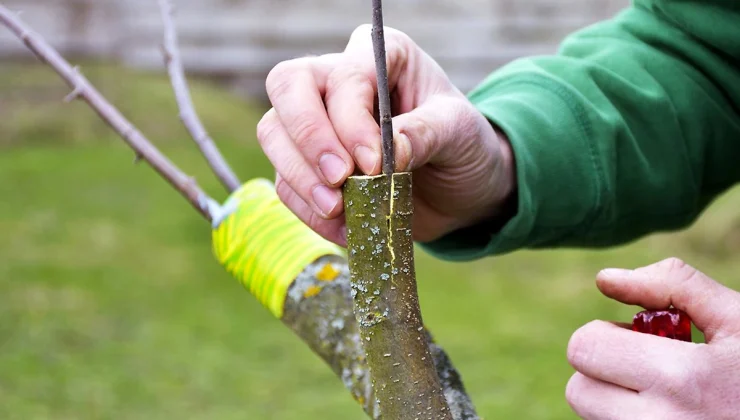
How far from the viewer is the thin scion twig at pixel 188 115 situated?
2.24ft

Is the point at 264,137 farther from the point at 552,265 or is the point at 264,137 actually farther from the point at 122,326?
the point at 552,265

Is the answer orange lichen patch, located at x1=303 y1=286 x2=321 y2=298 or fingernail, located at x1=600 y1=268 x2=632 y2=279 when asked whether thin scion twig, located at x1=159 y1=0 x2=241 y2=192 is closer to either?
orange lichen patch, located at x1=303 y1=286 x2=321 y2=298

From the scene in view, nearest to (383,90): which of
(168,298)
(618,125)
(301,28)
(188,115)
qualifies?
(188,115)

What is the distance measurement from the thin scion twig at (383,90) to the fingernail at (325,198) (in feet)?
0.18

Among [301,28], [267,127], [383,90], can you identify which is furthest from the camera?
[301,28]

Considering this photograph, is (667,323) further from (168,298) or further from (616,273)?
(168,298)

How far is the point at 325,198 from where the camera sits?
1.77ft

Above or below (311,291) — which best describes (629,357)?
below

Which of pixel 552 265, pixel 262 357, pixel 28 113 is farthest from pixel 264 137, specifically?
pixel 28 113

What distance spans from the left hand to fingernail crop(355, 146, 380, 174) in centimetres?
15

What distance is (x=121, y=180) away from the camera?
2.38 meters

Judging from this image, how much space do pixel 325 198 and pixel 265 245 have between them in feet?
0.35

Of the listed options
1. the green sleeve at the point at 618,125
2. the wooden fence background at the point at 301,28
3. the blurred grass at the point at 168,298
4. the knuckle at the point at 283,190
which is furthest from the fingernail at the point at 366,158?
the wooden fence background at the point at 301,28

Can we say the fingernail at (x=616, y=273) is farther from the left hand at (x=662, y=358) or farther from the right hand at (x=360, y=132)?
the right hand at (x=360, y=132)
